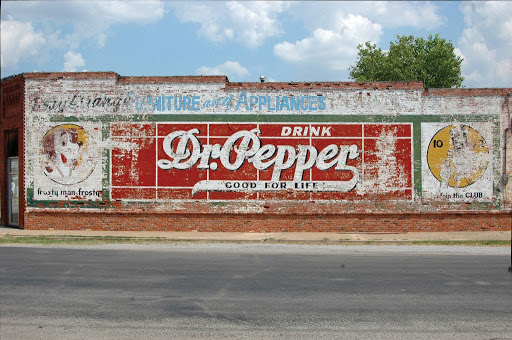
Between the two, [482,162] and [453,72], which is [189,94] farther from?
[453,72]

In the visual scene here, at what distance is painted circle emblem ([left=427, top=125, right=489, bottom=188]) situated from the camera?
20.4 meters

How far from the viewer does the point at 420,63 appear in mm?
49406

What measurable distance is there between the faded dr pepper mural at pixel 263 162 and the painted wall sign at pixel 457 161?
0.90m

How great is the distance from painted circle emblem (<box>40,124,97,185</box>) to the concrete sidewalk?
8.20ft

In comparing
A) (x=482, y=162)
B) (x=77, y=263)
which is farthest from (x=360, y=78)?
(x=77, y=263)

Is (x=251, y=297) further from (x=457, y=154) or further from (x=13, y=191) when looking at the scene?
(x=13, y=191)

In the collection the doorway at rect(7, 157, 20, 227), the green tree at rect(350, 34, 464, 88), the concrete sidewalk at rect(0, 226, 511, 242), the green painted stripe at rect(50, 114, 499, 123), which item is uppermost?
the green tree at rect(350, 34, 464, 88)

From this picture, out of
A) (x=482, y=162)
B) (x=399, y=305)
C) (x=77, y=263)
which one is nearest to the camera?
(x=399, y=305)

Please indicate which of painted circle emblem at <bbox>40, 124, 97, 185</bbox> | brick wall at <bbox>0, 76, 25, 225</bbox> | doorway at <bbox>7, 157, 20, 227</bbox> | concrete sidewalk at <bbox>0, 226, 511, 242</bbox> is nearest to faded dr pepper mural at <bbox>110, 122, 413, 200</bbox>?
painted circle emblem at <bbox>40, 124, 97, 185</bbox>

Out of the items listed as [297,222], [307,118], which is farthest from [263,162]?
[297,222]

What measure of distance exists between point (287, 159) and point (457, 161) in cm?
730

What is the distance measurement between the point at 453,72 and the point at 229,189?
1479 inches

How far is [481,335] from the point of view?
645cm

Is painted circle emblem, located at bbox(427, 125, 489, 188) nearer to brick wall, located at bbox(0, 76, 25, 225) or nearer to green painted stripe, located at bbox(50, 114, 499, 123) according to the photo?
green painted stripe, located at bbox(50, 114, 499, 123)
